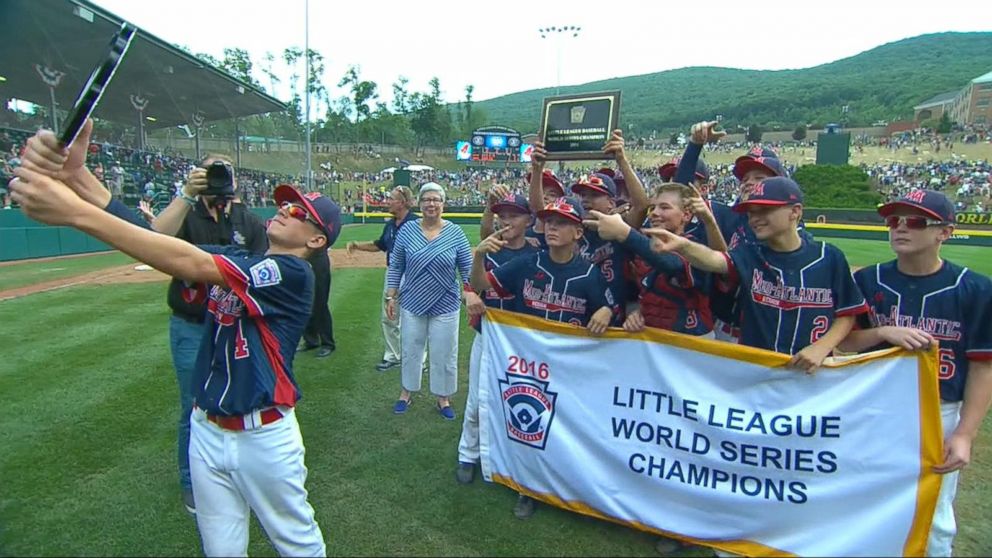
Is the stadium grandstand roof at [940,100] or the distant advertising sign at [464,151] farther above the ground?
the stadium grandstand roof at [940,100]

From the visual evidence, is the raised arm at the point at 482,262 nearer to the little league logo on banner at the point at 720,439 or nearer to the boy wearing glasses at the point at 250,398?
the little league logo on banner at the point at 720,439

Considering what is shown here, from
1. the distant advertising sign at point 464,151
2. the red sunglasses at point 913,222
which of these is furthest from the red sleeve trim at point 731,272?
the distant advertising sign at point 464,151

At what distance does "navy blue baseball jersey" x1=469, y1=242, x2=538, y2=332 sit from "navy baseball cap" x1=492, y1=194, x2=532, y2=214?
341 millimetres

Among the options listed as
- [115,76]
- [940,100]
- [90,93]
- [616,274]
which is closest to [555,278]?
[616,274]

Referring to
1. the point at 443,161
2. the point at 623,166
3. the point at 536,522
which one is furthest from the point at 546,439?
the point at 443,161

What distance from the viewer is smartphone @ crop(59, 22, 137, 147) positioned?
1.90 metres

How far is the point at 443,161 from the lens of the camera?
87250 mm

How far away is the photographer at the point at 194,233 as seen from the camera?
3402 millimetres

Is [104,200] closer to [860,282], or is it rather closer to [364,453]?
[364,453]

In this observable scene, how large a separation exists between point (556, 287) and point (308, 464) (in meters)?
2.50

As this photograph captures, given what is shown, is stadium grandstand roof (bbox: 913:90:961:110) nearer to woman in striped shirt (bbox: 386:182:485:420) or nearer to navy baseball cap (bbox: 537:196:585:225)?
woman in striped shirt (bbox: 386:182:485:420)

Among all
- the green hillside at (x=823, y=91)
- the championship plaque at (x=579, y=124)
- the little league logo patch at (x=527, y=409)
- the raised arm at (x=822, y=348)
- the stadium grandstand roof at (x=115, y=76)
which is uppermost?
the green hillside at (x=823, y=91)

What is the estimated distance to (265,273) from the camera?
8.49 feet

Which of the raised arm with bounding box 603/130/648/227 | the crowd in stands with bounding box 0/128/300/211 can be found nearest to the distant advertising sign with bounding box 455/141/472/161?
the crowd in stands with bounding box 0/128/300/211
